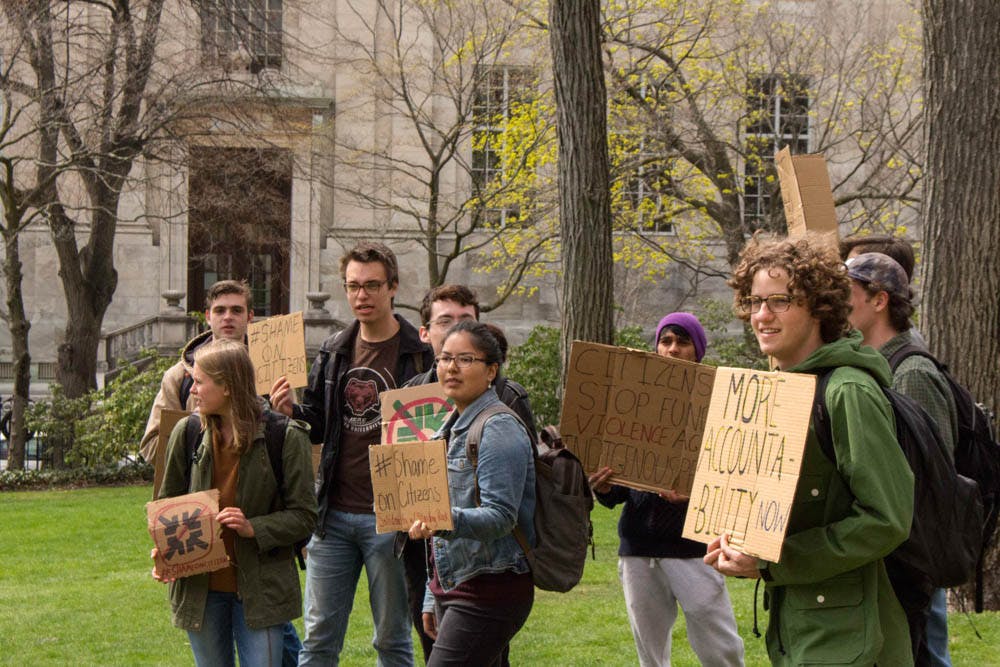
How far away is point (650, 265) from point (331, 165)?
676 centimetres

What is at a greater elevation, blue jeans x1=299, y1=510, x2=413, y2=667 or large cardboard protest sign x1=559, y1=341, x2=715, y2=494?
large cardboard protest sign x1=559, y1=341, x2=715, y2=494

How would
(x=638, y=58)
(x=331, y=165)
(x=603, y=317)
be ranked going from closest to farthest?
(x=603, y=317)
(x=638, y=58)
(x=331, y=165)

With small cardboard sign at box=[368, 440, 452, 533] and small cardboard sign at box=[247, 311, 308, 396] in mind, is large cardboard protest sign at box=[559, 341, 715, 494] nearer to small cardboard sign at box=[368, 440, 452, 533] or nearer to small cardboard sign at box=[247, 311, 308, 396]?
small cardboard sign at box=[368, 440, 452, 533]

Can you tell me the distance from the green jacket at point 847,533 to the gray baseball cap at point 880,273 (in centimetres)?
96

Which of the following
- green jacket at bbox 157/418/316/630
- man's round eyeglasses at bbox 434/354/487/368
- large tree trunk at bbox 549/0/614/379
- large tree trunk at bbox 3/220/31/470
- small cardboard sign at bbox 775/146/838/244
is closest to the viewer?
man's round eyeglasses at bbox 434/354/487/368

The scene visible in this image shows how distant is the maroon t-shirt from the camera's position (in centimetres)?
588

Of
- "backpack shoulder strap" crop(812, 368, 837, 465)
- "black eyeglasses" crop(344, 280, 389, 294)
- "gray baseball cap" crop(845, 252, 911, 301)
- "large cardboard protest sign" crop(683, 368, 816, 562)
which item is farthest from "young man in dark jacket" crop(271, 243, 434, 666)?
"backpack shoulder strap" crop(812, 368, 837, 465)

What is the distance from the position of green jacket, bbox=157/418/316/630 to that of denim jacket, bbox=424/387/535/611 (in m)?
0.70

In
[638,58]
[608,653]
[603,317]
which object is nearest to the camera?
[608,653]

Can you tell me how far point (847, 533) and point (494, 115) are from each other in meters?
20.4

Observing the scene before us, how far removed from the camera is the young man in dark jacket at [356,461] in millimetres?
5852

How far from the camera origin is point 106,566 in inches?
454

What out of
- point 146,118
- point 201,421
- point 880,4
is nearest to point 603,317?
point 201,421

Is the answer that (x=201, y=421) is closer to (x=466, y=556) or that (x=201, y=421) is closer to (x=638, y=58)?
(x=466, y=556)
